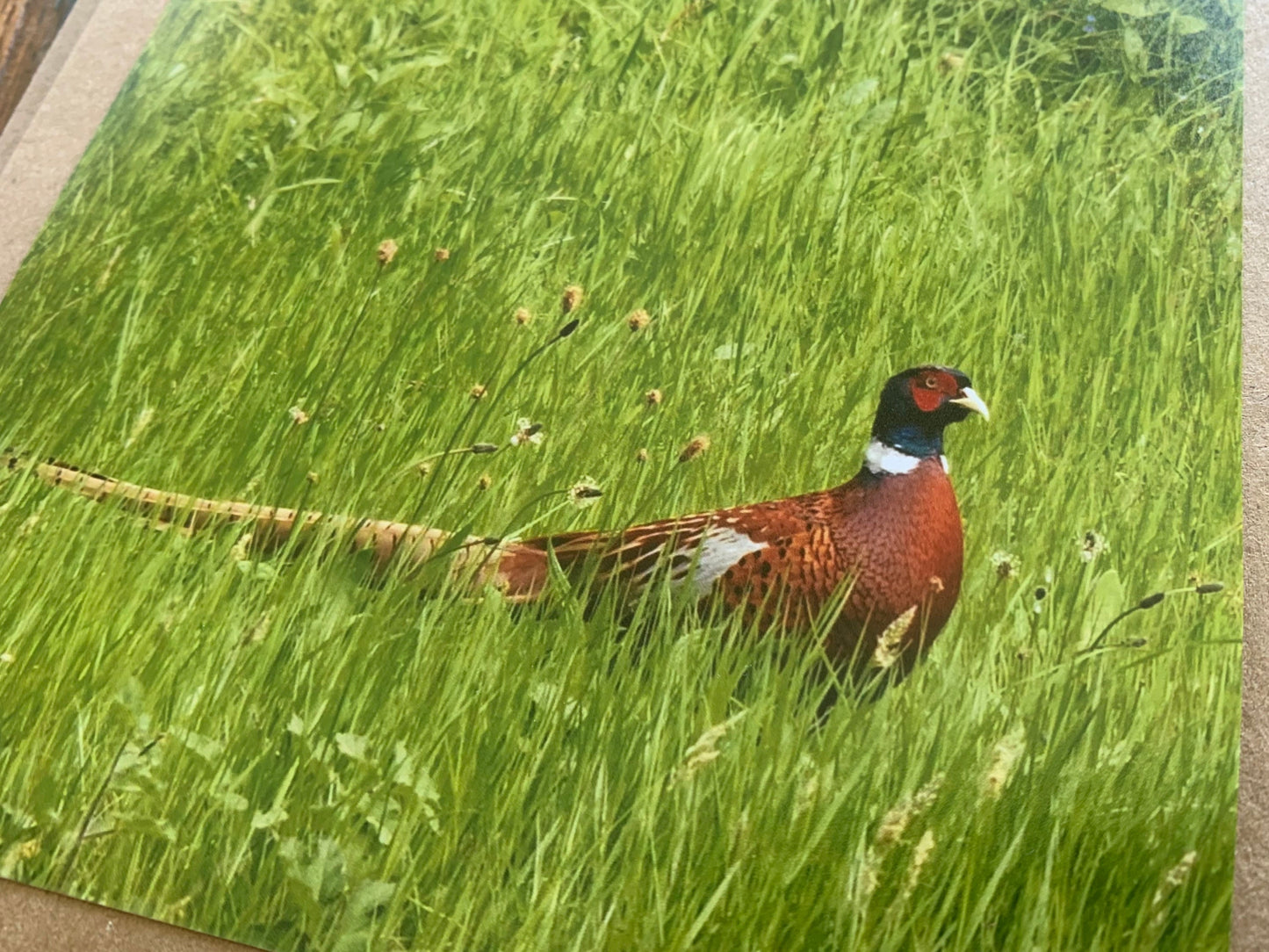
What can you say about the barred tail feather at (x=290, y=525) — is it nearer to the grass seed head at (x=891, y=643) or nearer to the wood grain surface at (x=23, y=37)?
the grass seed head at (x=891, y=643)

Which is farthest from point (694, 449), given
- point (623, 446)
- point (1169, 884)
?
point (1169, 884)

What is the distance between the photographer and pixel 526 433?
53.5 inches

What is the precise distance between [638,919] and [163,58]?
139 centimetres

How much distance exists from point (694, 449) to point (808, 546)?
201 millimetres

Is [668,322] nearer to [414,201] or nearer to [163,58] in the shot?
[414,201]

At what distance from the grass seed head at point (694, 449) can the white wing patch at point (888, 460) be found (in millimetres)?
190

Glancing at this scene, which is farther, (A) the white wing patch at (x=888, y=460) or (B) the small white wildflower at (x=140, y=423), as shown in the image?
(B) the small white wildflower at (x=140, y=423)

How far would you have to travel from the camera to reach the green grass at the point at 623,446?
1152 mm

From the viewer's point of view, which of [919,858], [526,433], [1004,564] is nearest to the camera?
[919,858]

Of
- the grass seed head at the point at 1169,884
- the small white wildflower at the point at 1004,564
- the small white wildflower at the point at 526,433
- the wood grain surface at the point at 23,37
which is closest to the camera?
the grass seed head at the point at 1169,884

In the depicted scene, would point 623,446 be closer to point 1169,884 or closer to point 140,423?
point 140,423

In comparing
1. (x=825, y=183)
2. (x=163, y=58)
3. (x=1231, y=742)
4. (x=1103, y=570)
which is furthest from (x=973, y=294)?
(x=163, y=58)

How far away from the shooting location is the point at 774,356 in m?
1.39

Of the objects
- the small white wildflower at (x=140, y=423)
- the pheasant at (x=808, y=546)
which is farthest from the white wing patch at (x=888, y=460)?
the small white wildflower at (x=140, y=423)
